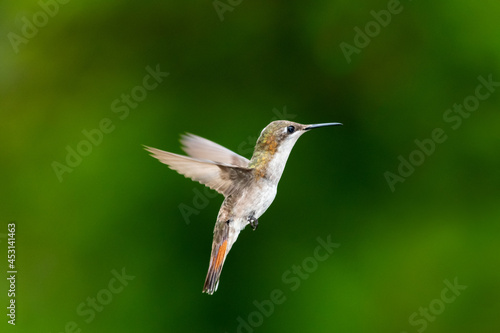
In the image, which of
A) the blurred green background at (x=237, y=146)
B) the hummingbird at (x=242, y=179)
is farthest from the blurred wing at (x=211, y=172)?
the blurred green background at (x=237, y=146)

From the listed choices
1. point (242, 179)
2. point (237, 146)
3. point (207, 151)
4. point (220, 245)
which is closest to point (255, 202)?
point (242, 179)

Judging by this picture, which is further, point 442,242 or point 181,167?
point 442,242

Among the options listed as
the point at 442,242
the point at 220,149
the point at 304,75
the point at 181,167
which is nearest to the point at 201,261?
the point at 304,75

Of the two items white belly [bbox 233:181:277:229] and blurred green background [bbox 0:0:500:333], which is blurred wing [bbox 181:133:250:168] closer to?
white belly [bbox 233:181:277:229]

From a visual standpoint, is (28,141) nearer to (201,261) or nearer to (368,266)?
(201,261)

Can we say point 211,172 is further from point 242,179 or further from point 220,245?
point 220,245

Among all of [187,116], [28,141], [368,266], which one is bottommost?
[368,266]
